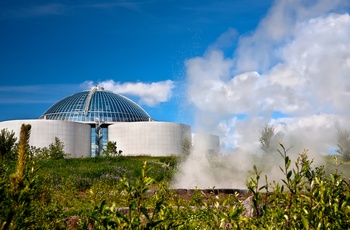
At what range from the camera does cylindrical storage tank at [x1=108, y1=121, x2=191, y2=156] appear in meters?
68.2

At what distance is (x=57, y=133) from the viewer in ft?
216

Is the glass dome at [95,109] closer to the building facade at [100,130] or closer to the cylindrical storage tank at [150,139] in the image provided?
the building facade at [100,130]

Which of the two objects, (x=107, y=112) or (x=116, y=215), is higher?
(x=107, y=112)

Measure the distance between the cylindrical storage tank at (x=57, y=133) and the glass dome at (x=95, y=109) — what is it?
17.3ft

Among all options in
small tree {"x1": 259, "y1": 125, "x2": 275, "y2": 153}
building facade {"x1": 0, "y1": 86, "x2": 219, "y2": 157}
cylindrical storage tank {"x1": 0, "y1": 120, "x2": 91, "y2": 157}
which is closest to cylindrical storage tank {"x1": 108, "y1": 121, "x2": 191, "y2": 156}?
building facade {"x1": 0, "y1": 86, "x2": 219, "y2": 157}

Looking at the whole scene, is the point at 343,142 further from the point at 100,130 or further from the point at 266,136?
the point at 100,130

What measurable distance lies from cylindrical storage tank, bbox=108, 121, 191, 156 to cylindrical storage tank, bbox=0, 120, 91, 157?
22.8 ft

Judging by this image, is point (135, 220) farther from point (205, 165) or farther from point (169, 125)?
point (169, 125)

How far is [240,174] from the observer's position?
2059 cm

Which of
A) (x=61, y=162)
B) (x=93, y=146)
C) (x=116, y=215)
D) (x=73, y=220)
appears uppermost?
(x=93, y=146)

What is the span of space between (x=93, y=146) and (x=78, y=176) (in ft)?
165

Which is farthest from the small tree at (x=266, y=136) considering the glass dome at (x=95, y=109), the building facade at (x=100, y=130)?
the glass dome at (x=95, y=109)

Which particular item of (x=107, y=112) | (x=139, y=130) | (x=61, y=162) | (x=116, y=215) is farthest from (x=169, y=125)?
(x=116, y=215)

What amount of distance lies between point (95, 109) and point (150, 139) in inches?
532
